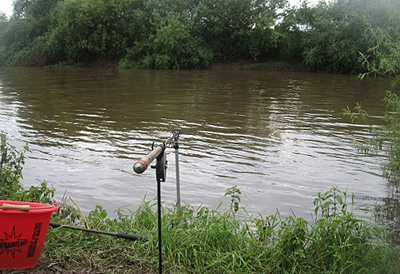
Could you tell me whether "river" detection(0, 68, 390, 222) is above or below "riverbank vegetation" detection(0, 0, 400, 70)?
below

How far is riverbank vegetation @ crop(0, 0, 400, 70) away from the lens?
3181 centimetres

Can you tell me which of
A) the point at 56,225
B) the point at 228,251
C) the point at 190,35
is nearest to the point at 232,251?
the point at 228,251

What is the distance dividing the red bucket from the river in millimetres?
2095

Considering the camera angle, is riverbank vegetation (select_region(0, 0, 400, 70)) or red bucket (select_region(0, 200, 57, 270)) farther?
riverbank vegetation (select_region(0, 0, 400, 70))

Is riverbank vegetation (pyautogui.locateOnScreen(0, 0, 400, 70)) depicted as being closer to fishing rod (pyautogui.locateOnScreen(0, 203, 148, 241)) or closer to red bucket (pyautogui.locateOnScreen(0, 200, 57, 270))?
fishing rod (pyautogui.locateOnScreen(0, 203, 148, 241))

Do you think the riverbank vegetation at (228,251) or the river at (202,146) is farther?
the river at (202,146)

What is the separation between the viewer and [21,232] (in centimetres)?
310

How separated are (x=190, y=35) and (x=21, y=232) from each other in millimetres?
34682

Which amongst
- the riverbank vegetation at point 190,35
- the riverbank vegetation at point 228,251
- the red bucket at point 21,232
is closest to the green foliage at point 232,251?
the riverbank vegetation at point 228,251

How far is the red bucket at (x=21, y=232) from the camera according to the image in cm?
303

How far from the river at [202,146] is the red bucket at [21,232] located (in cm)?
210

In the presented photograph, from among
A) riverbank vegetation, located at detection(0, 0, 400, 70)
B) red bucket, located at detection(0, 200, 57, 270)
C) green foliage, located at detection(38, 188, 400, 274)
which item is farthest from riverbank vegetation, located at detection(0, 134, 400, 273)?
riverbank vegetation, located at detection(0, 0, 400, 70)

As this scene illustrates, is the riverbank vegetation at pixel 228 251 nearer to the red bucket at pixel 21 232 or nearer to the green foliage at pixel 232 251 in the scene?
the green foliage at pixel 232 251

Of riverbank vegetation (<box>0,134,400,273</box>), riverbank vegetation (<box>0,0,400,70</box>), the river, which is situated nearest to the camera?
riverbank vegetation (<box>0,134,400,273</box>)
